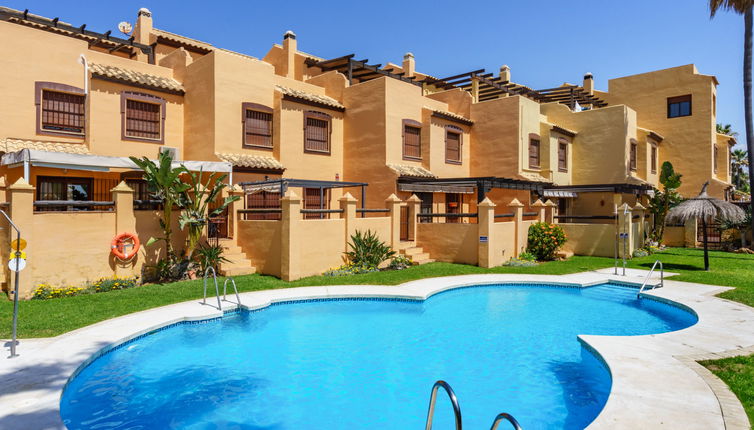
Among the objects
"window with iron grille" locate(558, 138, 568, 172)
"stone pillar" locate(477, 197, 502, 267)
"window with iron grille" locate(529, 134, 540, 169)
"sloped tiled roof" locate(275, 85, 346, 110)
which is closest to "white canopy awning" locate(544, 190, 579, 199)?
"window with iron grille" locate(529, 134, 540, 169)

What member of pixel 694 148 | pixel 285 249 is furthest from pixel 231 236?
pixel 694 148

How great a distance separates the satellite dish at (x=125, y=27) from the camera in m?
23.4

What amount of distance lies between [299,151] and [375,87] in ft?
17.6

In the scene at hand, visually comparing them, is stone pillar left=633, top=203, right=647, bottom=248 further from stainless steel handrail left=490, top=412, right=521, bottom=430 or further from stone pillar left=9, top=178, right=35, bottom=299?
stone pillar left=9, top=178, right=35, bottom=299

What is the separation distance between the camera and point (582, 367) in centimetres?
851

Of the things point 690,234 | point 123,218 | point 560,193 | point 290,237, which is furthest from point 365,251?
point 690,234

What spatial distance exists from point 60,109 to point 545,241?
2183 cm

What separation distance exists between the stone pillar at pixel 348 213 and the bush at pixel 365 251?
0.20 metres

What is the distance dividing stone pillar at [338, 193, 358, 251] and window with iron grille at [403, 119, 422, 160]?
282 inches

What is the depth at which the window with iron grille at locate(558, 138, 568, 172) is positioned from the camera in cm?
2917

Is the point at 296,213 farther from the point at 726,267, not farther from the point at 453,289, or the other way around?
the point at 726,267

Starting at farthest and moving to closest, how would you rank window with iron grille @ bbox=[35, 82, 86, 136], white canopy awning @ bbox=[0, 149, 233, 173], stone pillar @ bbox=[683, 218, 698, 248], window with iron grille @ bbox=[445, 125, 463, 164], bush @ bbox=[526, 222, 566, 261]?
stone pillar @ bbox=[683, 218, 698, 248] → window with iron grille @ bbox=[445, 125, 463, 164] → bush @ bbox=[526, 222, 566, 261] → window with iron grille @ bbox=[35, 82, 86, 136] → white canopy awning @ bbox=[0, 149, 233, 173]

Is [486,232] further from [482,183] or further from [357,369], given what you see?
[357,369]

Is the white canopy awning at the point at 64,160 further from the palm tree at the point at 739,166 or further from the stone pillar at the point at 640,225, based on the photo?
the palm tree at the point at 739,166
